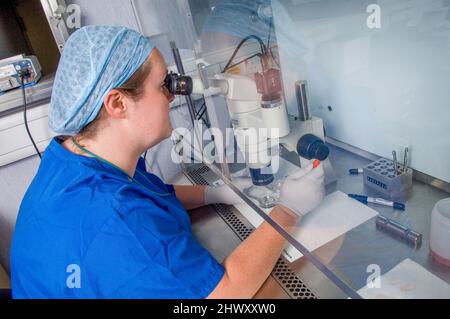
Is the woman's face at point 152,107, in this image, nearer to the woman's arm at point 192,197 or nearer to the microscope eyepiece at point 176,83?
the microscope eyepiece at point 176,83

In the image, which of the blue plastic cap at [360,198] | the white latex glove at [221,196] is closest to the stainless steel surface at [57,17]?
the white latex glove at [221,196]

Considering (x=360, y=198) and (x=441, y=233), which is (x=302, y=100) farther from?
(x=441, y=233)

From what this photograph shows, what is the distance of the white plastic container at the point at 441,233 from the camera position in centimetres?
54

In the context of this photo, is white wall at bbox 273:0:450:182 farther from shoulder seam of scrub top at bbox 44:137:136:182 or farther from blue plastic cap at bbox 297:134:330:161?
shoulder seam of scrub top at bbox 44:137:136:182

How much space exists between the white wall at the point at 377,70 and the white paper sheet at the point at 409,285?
0.20 meters

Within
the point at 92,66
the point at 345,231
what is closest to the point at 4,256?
the point at 92,66

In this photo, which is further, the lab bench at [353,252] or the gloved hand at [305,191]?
the gloved hand at [305,191]

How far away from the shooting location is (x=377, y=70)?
0.65 m

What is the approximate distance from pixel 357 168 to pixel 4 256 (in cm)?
155

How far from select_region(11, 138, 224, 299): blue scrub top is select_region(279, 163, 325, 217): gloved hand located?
224mm

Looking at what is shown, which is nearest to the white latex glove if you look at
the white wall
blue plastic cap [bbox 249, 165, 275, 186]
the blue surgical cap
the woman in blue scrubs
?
blue plastic cap [bbox 249, 165, 275, 186]

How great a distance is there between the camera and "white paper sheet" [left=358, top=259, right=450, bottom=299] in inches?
20.7

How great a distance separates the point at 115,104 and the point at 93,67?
0.09 m

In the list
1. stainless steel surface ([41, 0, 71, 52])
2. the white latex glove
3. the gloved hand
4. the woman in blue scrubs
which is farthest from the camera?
stainless steel surface ([41, 0, 71, 52])
